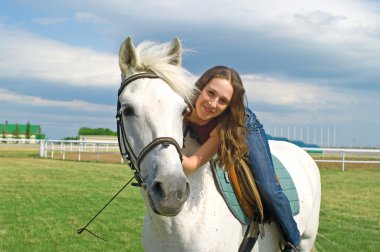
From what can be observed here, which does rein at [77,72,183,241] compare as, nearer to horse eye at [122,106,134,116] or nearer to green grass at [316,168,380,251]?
horse eye at [122,106,134,116]

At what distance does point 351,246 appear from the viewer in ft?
25.6

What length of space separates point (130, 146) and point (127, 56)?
646mm

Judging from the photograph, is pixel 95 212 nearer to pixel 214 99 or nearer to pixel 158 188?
pixel 214 99

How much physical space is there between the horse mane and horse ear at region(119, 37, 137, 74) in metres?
0.04

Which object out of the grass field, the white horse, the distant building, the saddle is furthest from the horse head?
the distant building

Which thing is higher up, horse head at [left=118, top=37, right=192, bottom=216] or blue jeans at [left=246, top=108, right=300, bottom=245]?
horse head at [left=118, top=37, right=192, bottom=216]

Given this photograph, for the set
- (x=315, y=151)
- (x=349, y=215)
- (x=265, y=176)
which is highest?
(x=265, y=176)

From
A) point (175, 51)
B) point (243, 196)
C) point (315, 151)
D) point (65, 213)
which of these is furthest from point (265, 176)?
point (315, 151)

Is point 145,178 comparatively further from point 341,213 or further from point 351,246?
point 341,213

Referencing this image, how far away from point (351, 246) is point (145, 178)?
229 inches

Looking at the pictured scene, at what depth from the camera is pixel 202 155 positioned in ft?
10.9

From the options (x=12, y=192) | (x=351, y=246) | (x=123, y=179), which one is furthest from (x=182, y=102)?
(x=123, y=179)

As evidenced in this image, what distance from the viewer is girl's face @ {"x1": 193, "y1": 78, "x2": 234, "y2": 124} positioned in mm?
3418

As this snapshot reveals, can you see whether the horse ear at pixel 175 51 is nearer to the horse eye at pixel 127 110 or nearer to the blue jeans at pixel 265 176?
the horse eye at pixel 127 110
